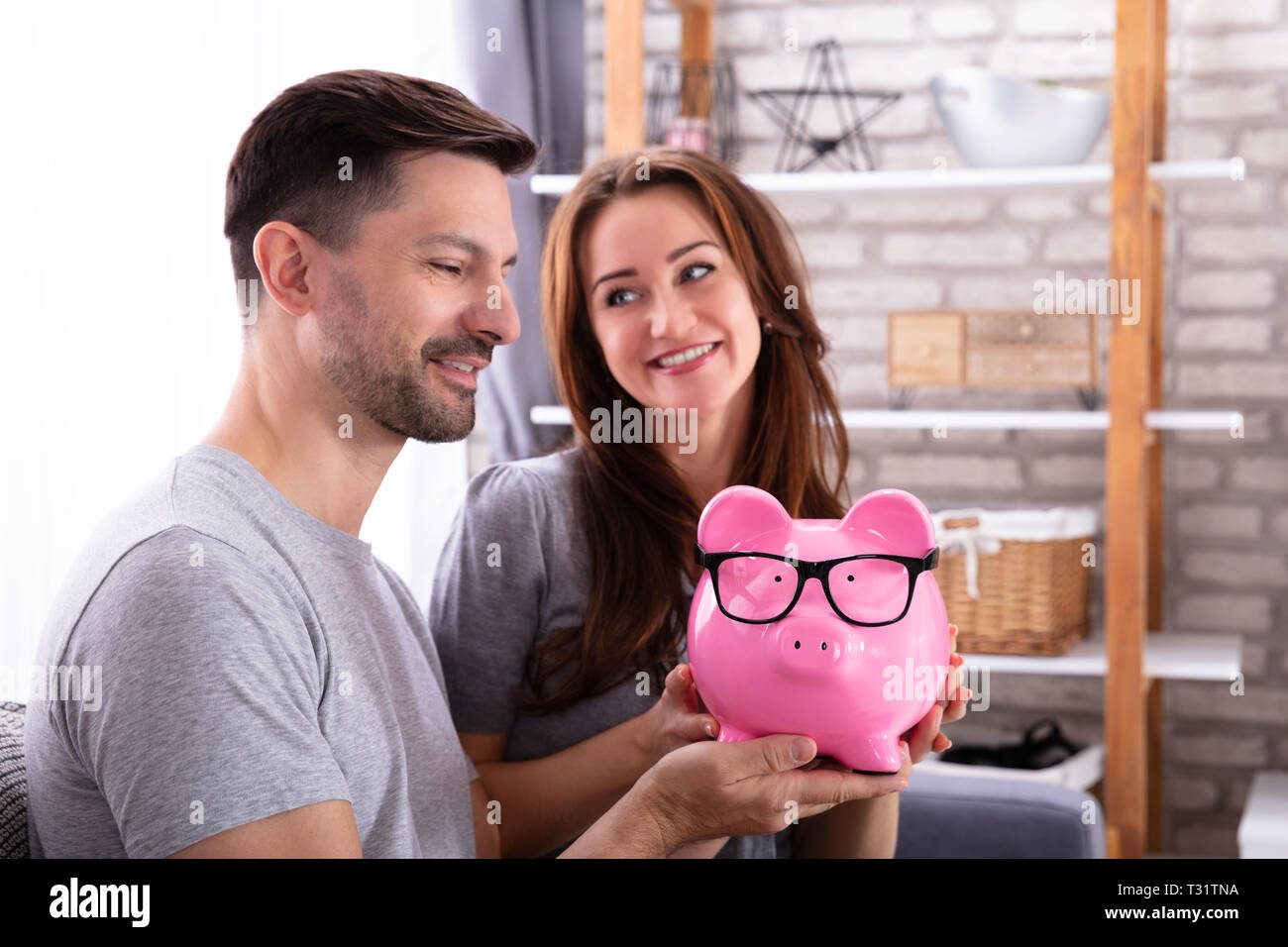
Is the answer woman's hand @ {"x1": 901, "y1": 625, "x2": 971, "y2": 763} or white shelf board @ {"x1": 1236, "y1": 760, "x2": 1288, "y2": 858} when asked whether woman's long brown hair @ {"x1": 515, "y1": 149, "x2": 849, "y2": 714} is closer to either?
woman's hand @ {"x1": 901, "y1": 625, "x2": 971, "y2": 763}

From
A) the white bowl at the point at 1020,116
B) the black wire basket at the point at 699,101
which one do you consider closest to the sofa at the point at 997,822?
the white bowl at the point at 1020,116

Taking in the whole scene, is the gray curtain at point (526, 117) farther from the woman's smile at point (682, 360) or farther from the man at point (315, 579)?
the man at point (315, 579)

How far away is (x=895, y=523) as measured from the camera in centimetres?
75

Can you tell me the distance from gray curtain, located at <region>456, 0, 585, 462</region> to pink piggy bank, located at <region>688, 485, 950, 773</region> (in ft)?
4.43

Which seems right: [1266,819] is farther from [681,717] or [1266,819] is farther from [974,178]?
[681,717]

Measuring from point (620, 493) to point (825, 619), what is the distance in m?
0.43

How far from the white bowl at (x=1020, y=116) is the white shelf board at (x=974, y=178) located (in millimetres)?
24

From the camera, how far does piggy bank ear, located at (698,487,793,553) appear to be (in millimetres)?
751

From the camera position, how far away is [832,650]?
731mm

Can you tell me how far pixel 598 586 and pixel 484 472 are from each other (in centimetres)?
17

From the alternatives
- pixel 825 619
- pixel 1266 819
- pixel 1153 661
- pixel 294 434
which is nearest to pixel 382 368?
pixel 294 434

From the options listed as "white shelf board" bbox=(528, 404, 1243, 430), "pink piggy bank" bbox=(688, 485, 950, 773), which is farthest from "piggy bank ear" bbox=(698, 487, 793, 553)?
"white shelf board" bbox=(528, 404, 1243, 430)

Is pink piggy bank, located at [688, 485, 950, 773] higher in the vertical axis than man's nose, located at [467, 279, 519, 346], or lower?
lower
